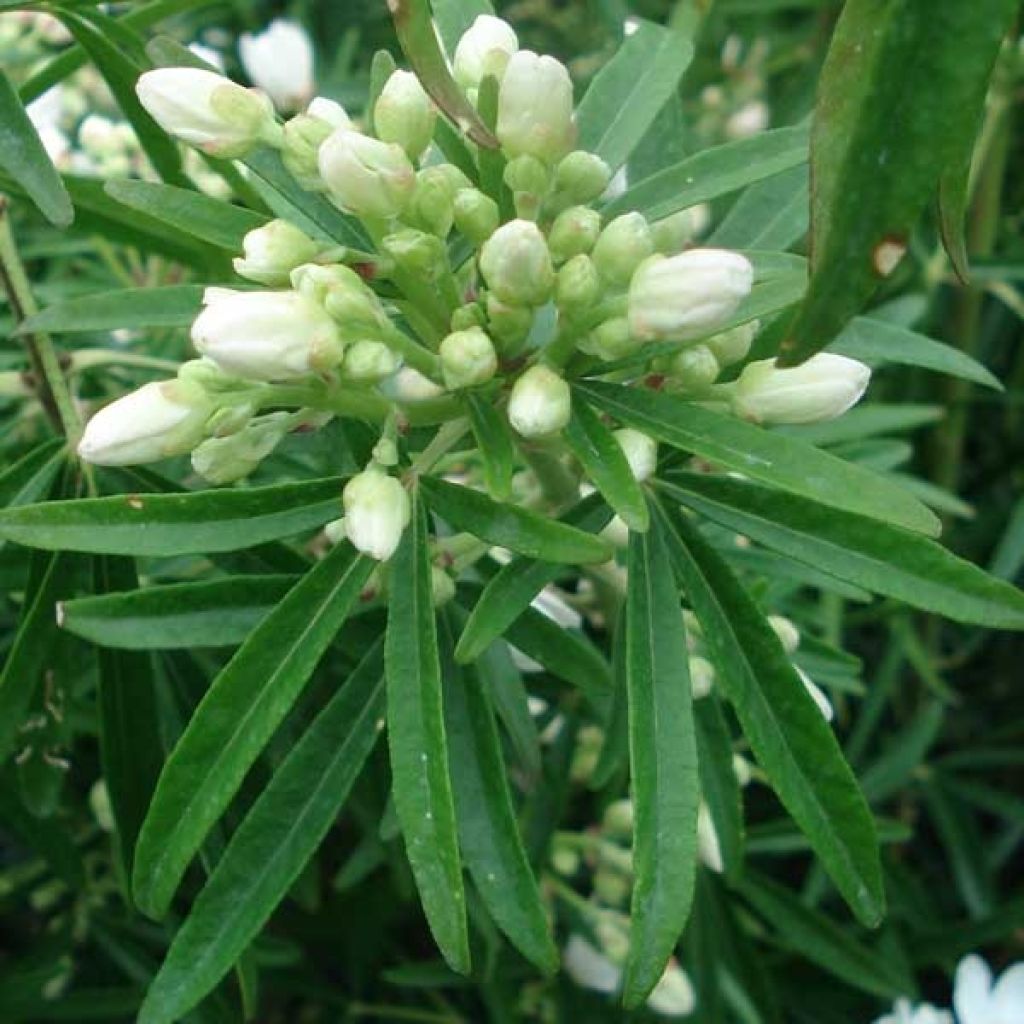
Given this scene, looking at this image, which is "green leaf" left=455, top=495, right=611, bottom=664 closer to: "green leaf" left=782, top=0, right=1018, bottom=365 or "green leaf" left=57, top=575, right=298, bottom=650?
"green leaf" left=57, top=575, right=298, bottom=650

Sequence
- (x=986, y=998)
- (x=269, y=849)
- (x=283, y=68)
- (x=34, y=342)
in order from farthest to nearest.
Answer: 1. (x=283, y=68)
2. (x=986, y=998)
3. (x=34, y=342)
4. (x=269, y=849)

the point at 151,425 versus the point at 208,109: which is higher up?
the point at 208,109

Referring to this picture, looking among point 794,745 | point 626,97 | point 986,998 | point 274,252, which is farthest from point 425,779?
point 986,998

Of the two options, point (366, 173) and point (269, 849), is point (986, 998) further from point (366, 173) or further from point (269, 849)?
point (366, 173)

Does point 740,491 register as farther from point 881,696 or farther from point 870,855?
point 881,696

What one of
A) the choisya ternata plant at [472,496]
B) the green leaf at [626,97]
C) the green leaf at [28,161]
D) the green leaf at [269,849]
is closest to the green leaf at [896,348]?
the choisya ternata plant at [472,496]

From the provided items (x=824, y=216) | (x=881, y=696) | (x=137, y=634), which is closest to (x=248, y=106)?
(x=137, y=634)

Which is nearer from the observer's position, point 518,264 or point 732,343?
point 518,264

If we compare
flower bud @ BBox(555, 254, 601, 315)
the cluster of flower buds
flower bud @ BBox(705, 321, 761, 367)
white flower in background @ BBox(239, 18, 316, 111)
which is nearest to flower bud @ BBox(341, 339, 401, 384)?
the cluster of flower buds
